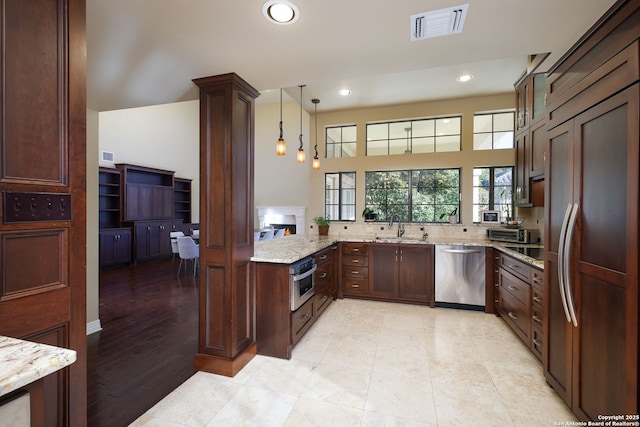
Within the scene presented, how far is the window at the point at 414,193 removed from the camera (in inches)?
177

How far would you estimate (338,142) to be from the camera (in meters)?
5.15

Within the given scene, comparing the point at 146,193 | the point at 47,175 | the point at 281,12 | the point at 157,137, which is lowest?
the point at 47,175

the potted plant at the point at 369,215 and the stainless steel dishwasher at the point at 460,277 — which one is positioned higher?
the potted plant at the point at 369,215

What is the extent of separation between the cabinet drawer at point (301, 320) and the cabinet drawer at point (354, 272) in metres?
1.19

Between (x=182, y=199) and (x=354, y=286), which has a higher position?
(x=182, y=199)

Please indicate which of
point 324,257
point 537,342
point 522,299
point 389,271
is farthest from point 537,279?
point 324,257

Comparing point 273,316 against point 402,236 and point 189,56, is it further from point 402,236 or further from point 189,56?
point 402,236

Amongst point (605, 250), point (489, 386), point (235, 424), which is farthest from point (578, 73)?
point (235, 424)

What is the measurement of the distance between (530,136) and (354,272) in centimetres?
282

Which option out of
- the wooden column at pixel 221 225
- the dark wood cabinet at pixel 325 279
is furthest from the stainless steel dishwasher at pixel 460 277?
the wooden column at pixel 221 225

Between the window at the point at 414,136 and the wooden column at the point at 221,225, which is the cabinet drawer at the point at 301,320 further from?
the window at the point at 414,136

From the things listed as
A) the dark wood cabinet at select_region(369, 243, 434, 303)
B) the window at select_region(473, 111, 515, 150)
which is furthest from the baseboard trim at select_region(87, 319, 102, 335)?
the window at select_region(473, 111, 515, 150)

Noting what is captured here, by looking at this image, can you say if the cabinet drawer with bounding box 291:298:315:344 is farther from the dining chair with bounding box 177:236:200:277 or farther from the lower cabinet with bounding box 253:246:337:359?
the dining chair with bounding box 177:236:200:277

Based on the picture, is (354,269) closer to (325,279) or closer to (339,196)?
(325,279)
